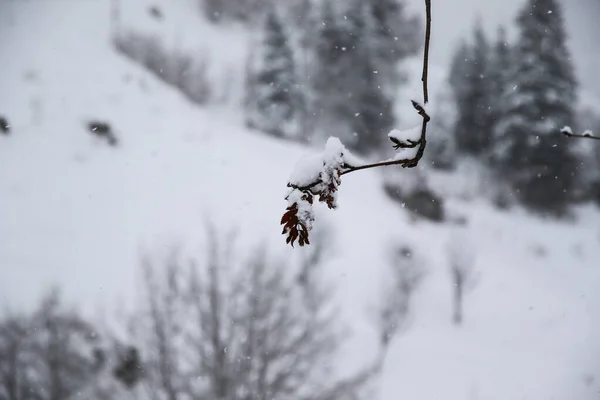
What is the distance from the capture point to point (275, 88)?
84.0 ft

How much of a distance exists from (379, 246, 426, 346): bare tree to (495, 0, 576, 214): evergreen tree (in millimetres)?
10274

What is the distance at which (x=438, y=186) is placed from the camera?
72.4 ft

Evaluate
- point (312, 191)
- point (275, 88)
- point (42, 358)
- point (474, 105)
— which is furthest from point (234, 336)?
point (474, 105)

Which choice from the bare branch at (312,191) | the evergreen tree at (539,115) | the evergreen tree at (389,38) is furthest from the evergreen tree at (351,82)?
the bare branch at (312,191)

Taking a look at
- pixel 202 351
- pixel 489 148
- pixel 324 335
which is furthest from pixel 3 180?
pixel 489 148

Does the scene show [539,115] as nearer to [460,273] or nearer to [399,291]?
[460,273]

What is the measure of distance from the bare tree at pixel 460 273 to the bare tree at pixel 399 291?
1197 millimetres

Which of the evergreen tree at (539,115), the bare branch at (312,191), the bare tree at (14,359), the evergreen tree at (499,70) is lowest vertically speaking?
the bare branch at (312,191)

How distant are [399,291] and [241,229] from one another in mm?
5418

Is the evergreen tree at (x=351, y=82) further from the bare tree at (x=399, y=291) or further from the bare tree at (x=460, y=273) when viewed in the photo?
the bare tree at (x=399, y=291)

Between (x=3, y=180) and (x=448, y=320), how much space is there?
52.1 feet

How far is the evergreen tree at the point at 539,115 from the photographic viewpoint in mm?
22641

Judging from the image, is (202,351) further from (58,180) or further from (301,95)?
(301,95)

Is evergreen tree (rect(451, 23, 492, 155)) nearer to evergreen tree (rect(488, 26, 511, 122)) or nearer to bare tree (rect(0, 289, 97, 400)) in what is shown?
evergreen tree (rect(488, 26, 511, 122))
